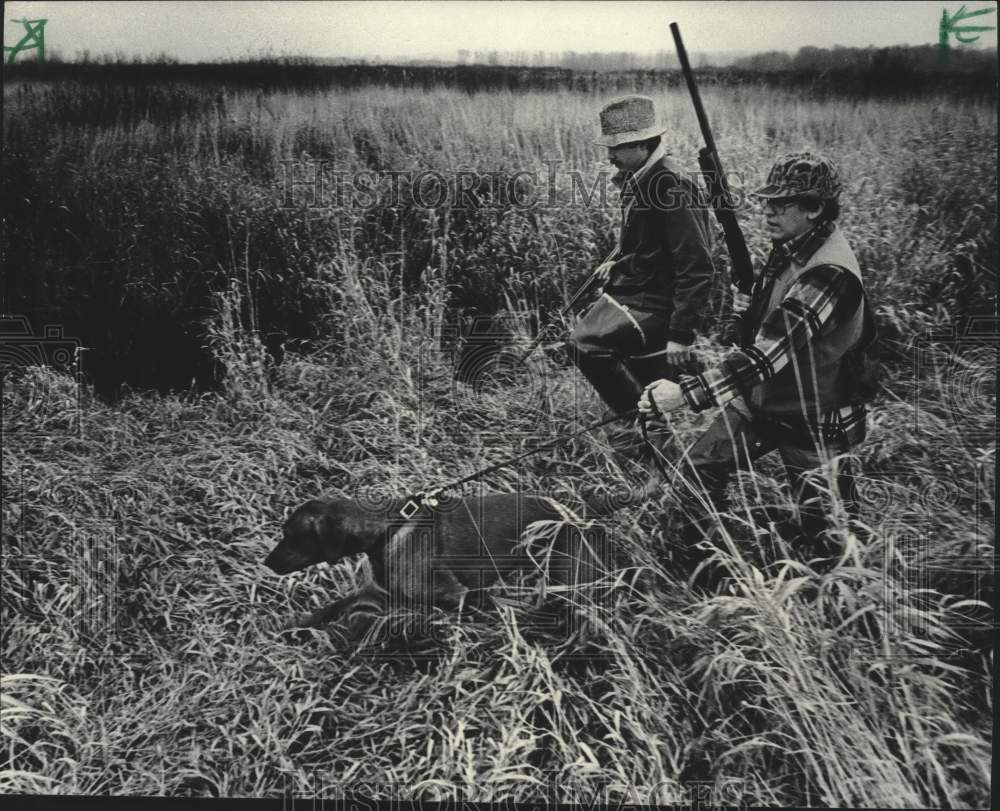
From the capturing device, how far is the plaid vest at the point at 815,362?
2.37m

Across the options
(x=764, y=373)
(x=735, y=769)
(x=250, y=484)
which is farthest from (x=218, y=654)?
(x=764, y=373)

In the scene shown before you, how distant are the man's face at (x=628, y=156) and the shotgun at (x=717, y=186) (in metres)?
0.16

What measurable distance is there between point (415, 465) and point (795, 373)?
1121 mm

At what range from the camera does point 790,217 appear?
2.39 metres

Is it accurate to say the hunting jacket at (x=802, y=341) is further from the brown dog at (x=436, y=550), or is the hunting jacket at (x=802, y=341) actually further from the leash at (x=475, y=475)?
the brown dog at (x=436, y=550)

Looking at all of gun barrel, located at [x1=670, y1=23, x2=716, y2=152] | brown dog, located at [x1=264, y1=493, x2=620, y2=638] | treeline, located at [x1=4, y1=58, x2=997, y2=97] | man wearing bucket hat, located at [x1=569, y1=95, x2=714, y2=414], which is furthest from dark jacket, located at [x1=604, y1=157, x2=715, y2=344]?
brown dog, located at [x1=264, y1=493, x2=620, y2=638]

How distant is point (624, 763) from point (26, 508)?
1.95 metres

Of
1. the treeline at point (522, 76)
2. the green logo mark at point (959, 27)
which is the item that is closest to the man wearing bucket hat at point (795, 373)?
the treeline at point (522, 76)

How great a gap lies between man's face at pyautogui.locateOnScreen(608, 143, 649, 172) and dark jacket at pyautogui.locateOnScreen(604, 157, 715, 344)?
35 mm

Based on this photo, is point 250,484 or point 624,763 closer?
point 624,763

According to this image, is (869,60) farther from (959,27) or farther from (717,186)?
(717,186)

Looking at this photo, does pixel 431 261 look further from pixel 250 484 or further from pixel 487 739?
pixel 487 739

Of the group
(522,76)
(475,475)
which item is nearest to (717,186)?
(522,76)

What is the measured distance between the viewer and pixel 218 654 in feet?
8.43
